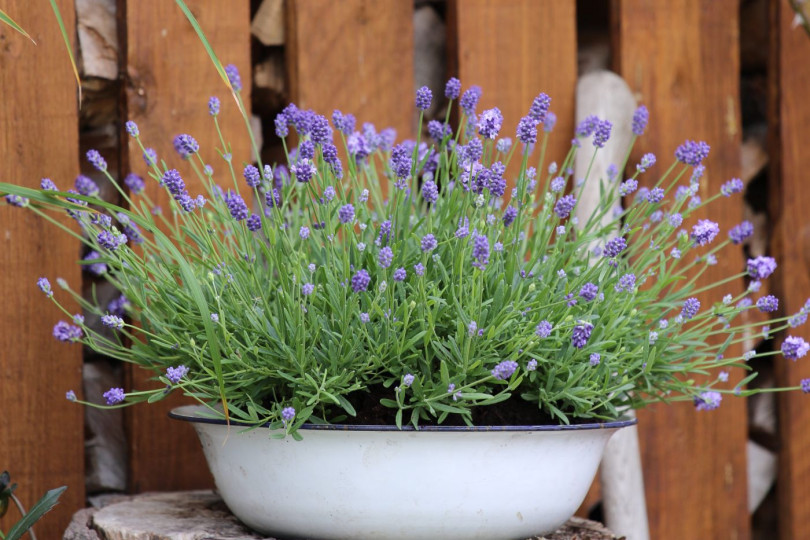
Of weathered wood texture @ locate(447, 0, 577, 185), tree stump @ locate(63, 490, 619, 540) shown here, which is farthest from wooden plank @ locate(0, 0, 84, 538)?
weathered wood texture @ locate(447, 0, 577, 185)

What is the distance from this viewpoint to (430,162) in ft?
4.19

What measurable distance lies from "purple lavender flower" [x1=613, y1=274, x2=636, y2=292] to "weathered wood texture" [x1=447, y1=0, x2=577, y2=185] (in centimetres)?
62

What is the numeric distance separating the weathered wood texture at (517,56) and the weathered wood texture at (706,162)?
0.40 feet

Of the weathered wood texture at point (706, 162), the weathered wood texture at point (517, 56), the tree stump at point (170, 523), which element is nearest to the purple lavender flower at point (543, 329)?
the tree stump at point (170, 523)

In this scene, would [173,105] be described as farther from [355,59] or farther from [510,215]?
[510,215]

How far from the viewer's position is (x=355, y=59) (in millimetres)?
1568

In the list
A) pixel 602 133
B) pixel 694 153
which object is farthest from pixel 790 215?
pixel 602 133

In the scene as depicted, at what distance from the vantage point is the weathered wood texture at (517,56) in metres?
1.62

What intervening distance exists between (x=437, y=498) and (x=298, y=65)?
870 mm

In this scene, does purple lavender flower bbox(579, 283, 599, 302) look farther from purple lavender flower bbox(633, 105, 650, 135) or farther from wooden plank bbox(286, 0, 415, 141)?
wooden plank bbox(286, 0, 415, 141)

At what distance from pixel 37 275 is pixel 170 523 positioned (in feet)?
1.65

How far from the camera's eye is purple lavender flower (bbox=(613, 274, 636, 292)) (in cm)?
99

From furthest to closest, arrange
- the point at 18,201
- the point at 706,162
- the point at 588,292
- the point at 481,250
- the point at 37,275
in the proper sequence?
the point at 706,162
the point at 37,275
the point at 18,201
the point at 588,292
the point at 481,250

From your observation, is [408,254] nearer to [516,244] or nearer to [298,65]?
[516,244]
